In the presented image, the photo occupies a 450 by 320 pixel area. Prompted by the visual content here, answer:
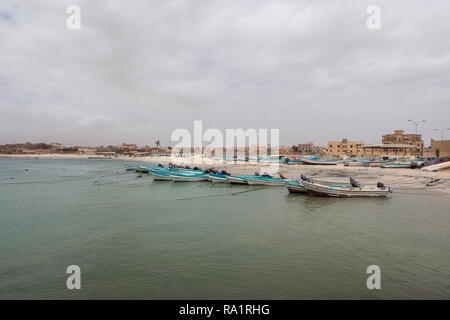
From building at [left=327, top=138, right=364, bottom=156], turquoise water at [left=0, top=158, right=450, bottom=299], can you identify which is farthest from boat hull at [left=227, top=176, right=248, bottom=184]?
building at [left=327, top=138, right=364, bottom=156]

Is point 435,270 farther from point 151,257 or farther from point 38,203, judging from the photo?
point 38,203

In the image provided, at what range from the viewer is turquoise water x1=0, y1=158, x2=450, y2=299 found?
840 cm

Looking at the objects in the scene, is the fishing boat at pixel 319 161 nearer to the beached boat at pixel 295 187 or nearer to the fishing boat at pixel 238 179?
the fishing boat at pixel 238 179

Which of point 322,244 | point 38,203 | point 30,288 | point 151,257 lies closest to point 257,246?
point 322,244

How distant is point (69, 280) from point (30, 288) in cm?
115

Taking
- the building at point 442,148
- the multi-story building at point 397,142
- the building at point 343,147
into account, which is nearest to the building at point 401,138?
the multi-story building at point 397,142

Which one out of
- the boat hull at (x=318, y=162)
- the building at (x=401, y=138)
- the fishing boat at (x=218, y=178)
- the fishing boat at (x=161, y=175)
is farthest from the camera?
the building at (x=401, y=138)

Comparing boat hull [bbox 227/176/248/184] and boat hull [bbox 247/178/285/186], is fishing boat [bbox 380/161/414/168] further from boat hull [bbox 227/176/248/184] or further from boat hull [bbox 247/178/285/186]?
boat hull [bbox 227/176/248/184]

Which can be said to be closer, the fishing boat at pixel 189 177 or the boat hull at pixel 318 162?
the fishing boat at pixel 189 177

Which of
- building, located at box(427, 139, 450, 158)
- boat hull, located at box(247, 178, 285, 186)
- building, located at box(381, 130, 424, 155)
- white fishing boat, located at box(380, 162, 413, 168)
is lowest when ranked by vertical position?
boat hull, located at box(247, 178, 285, 186)

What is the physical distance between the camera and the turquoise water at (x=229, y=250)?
331 inches

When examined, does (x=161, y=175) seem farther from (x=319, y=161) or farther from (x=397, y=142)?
(x=397, y=142)

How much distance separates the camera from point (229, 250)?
38.0ft

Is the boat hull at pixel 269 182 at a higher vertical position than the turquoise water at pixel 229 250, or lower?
higher
